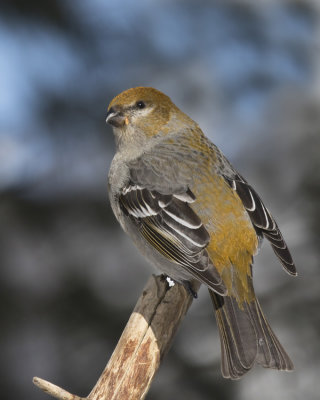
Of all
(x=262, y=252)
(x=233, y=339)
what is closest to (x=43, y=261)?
(x=262, y=252)

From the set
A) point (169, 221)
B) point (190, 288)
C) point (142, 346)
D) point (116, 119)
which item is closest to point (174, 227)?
point (169, 221)

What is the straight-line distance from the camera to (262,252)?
6504 millimetres

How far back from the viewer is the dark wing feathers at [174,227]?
3.99 m

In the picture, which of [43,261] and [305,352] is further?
[43,261]

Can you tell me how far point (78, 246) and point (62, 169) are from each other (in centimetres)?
103

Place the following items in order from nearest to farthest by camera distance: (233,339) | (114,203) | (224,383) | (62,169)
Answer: (233,339) < (114,203) < (224,383) < (62,169)

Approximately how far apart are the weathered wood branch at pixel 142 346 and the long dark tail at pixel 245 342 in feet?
1.07

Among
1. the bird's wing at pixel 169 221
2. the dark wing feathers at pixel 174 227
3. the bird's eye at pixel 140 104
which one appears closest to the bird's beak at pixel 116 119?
the bird's eye at pixel 140 104

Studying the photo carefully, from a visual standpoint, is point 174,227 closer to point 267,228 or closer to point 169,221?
point 169,221

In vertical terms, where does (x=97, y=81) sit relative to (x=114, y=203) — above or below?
above

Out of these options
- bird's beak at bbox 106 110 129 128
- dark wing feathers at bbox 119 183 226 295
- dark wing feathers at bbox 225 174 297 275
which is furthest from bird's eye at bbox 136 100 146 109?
dark wing feathers at bbox 225 174 297 275

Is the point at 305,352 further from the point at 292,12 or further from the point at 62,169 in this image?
the point at 292,12

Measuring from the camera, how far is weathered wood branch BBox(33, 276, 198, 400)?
367 cm

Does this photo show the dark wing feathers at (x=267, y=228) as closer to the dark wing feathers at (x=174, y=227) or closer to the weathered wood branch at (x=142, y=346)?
the dark wing feathers at (x=174, y=227)
